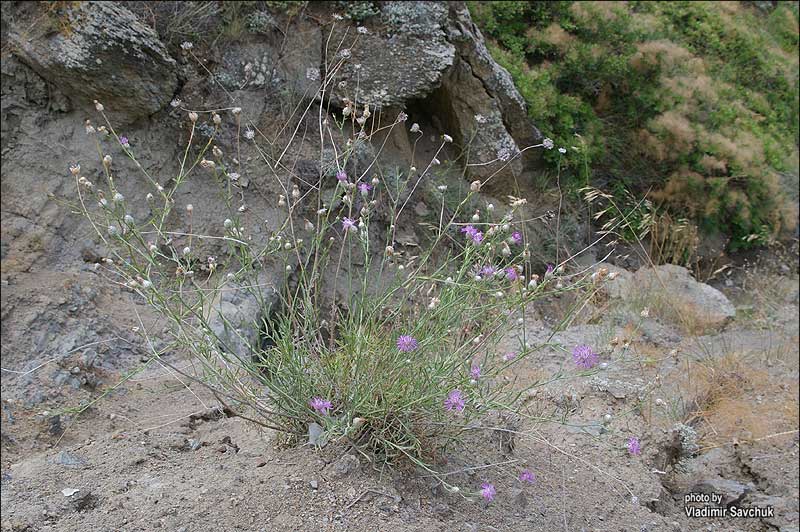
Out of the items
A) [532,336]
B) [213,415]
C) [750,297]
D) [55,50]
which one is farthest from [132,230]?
[750,297]

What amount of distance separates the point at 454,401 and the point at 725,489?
5.31ft

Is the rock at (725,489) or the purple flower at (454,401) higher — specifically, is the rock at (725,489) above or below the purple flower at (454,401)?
below

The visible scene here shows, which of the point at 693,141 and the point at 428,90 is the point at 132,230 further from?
the point at 693,141

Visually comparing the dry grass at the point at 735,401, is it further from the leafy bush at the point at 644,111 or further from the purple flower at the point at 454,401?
the purple flower at the point at 454,401

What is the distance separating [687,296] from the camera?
15.3 feet

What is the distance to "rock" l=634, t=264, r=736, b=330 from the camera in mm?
4344

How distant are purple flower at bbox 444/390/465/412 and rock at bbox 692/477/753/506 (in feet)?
4.85

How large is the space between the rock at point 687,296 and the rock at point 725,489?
4.43 feet

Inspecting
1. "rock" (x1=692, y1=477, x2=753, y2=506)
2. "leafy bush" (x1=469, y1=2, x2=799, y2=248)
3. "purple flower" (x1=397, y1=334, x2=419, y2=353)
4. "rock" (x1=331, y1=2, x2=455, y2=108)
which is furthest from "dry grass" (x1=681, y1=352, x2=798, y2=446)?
"rock" (x1=331, y1=2, x2=455, y2=108)

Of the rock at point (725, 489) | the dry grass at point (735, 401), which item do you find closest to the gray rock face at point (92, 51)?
the dry grass at point (735, 401)

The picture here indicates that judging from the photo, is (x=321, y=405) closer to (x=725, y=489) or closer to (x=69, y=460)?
(x=69, y=460)

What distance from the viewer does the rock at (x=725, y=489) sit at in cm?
293

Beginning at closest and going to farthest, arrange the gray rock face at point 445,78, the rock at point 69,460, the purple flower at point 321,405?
the purple flower at point 321,405 → the rock at point 69,460 → the gray rock face at point 445,78

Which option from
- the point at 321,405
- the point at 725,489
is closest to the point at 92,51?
the point at 321,405
